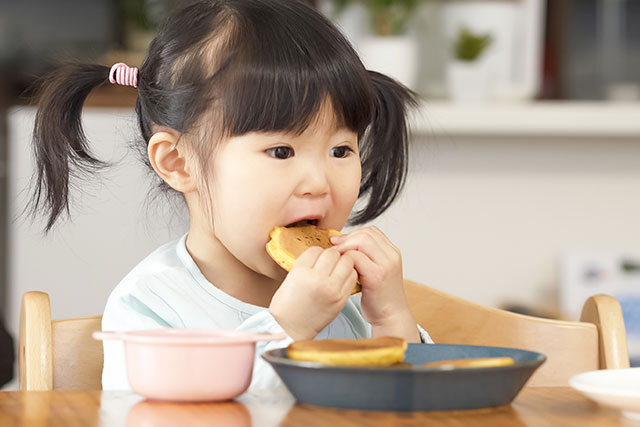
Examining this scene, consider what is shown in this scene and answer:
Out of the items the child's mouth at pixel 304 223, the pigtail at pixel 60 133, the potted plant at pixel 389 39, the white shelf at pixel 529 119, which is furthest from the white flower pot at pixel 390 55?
the child's mouth at pixel 304 223

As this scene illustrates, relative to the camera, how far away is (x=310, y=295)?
869 mm

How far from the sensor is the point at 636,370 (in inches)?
28.0

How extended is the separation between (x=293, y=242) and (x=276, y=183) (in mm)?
70

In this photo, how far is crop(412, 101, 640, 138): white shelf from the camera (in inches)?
102

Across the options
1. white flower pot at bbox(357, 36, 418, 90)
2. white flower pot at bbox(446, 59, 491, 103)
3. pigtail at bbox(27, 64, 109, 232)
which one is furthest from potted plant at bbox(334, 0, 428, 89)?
pigtail at bbox(27, 64, 109, 232)

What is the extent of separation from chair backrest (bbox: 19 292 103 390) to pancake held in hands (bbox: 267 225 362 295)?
0.78ft

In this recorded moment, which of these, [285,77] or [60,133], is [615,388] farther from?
[60,133]

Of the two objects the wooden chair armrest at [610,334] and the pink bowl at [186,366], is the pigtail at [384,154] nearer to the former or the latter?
the wooden chair armrest at [610,334]

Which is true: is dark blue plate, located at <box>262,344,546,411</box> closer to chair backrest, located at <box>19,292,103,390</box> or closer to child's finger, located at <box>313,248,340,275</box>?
child's finger, located at <box>313,248,340,275</box>

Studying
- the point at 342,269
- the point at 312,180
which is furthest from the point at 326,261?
the point at 312,180

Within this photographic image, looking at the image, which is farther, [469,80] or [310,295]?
[469,80]

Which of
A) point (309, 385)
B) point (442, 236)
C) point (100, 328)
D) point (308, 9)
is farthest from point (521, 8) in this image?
point (309, 385)

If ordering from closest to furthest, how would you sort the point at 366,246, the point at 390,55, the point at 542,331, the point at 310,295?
the point at 310,295, the point at 366,246, the point at 542,331, the point at 390,55

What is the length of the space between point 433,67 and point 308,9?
182 cm
